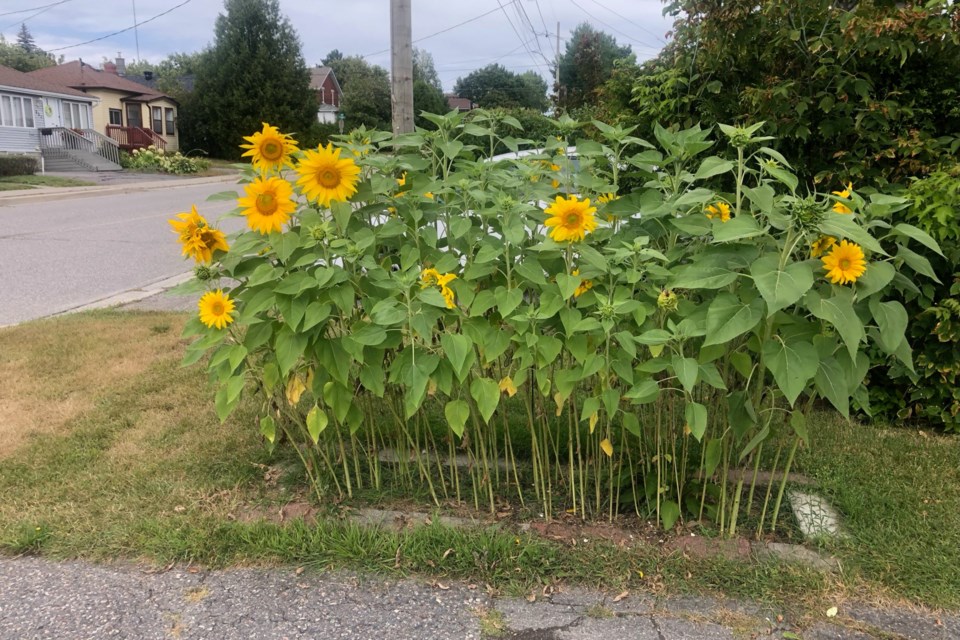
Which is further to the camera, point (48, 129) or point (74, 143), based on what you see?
point (74, 143)

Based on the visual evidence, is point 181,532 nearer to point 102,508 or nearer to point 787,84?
point 102,508

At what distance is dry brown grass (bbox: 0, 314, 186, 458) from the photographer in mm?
3779

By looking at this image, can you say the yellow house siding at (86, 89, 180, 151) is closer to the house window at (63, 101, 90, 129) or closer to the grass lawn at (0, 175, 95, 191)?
the house window at (63, 101, 90, 129)

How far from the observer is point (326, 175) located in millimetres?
2369

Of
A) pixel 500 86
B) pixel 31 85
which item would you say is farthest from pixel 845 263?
pixel 500 86

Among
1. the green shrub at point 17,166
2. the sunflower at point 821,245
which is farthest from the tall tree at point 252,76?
the sunflower at point 821,245

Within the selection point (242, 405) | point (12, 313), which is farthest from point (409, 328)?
point (12, 313)

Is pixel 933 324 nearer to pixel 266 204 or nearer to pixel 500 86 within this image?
pixel 266 204

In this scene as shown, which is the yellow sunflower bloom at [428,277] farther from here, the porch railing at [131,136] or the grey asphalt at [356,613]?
the porch railing at [131,136]

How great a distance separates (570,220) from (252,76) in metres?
36.4

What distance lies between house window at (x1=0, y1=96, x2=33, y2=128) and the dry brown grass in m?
31.4

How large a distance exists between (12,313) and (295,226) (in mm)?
5261

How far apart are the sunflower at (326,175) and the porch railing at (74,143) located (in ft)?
113

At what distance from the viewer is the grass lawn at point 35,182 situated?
787 inches
